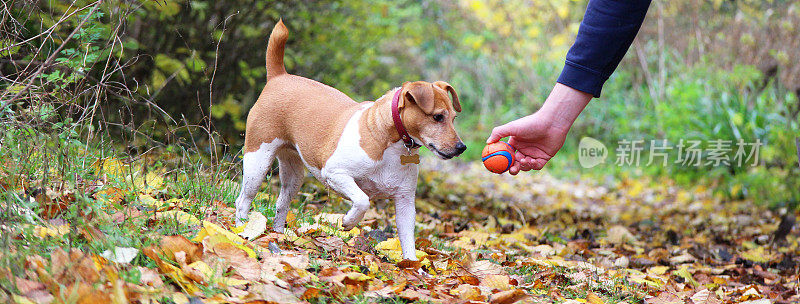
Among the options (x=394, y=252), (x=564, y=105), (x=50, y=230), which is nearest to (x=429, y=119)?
(x=564, y=105)

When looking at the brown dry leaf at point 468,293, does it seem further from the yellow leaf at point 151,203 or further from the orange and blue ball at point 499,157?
the yellow leaf at point 151,203

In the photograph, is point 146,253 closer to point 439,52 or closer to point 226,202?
point 226,202

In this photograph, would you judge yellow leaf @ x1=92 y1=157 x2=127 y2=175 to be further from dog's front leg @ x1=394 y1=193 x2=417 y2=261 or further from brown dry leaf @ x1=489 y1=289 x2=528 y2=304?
brown dry leaf @ x1=489 y1=289 x2=528 y2=304

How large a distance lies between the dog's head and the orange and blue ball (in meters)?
0.14

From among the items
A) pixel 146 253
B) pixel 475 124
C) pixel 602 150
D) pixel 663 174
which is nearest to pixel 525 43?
pixel 475 124

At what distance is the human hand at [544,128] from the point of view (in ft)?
9.57

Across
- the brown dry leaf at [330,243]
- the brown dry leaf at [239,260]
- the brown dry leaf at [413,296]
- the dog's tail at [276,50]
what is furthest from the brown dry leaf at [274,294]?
the dog's tail at [276,50]

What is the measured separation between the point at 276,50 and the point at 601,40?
1758 millimetres

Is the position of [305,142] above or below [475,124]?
above

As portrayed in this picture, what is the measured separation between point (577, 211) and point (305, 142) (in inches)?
182

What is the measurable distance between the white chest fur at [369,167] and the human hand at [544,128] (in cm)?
42

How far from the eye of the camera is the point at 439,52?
15.4 meters

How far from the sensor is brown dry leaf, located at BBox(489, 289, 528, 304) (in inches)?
109

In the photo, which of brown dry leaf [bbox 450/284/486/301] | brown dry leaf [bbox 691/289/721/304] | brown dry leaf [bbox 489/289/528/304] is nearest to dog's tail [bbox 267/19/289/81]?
brown dry leaf [bbox 450/284/486/301]
